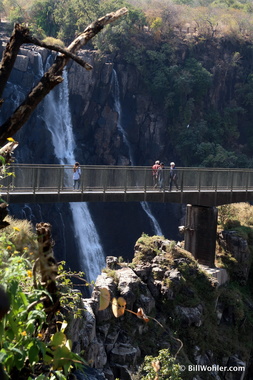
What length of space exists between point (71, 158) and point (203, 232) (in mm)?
20599

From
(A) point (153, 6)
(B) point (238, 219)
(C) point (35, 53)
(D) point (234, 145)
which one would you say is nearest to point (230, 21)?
(A) point (153, 6)

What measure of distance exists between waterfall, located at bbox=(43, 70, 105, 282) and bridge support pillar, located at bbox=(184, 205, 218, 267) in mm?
11060

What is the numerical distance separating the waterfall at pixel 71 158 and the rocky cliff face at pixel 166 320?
13.1 meters

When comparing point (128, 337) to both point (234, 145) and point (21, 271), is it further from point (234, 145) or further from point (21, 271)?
point (234, 145)

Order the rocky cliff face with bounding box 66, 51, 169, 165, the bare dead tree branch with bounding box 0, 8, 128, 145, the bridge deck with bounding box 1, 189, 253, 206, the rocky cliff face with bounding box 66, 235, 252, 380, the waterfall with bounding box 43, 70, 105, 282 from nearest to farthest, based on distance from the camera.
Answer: the bare dead tree branch with bounding box 0, 8, 128, 145 → the rocky cliff face with bounding box 66, 235, 252, 380 → the bridge deck with bounding box 1, 189, 253, 206 → the waterfall with bounding box 43, 70, 105, 282 → the rocky cliff face with bounding box 66, 51, 169, 165

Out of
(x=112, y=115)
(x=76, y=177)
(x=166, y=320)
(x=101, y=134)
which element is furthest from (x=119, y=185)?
(x=112, y=115)

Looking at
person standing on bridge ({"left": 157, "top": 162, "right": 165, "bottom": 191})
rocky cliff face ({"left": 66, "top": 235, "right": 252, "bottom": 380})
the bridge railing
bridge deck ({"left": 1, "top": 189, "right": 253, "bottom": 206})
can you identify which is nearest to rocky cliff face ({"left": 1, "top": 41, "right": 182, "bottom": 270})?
the bridge railing

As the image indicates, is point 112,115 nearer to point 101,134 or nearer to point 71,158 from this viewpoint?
point 101,134

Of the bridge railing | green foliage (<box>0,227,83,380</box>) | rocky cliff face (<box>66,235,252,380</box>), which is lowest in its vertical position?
rocky cliff face (<box>66,235,252,380</box>)

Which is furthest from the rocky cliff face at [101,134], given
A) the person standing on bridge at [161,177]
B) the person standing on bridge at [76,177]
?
the person standing on bridge at [76,177]

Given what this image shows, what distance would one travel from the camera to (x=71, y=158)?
41.9 metres

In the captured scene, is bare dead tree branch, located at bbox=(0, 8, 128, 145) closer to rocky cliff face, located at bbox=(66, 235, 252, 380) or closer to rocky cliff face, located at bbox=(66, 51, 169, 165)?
rocky cliff face, located at bbox=(66, 235, 252, 380)

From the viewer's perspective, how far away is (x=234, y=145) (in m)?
54.0

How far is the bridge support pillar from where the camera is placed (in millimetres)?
22750
